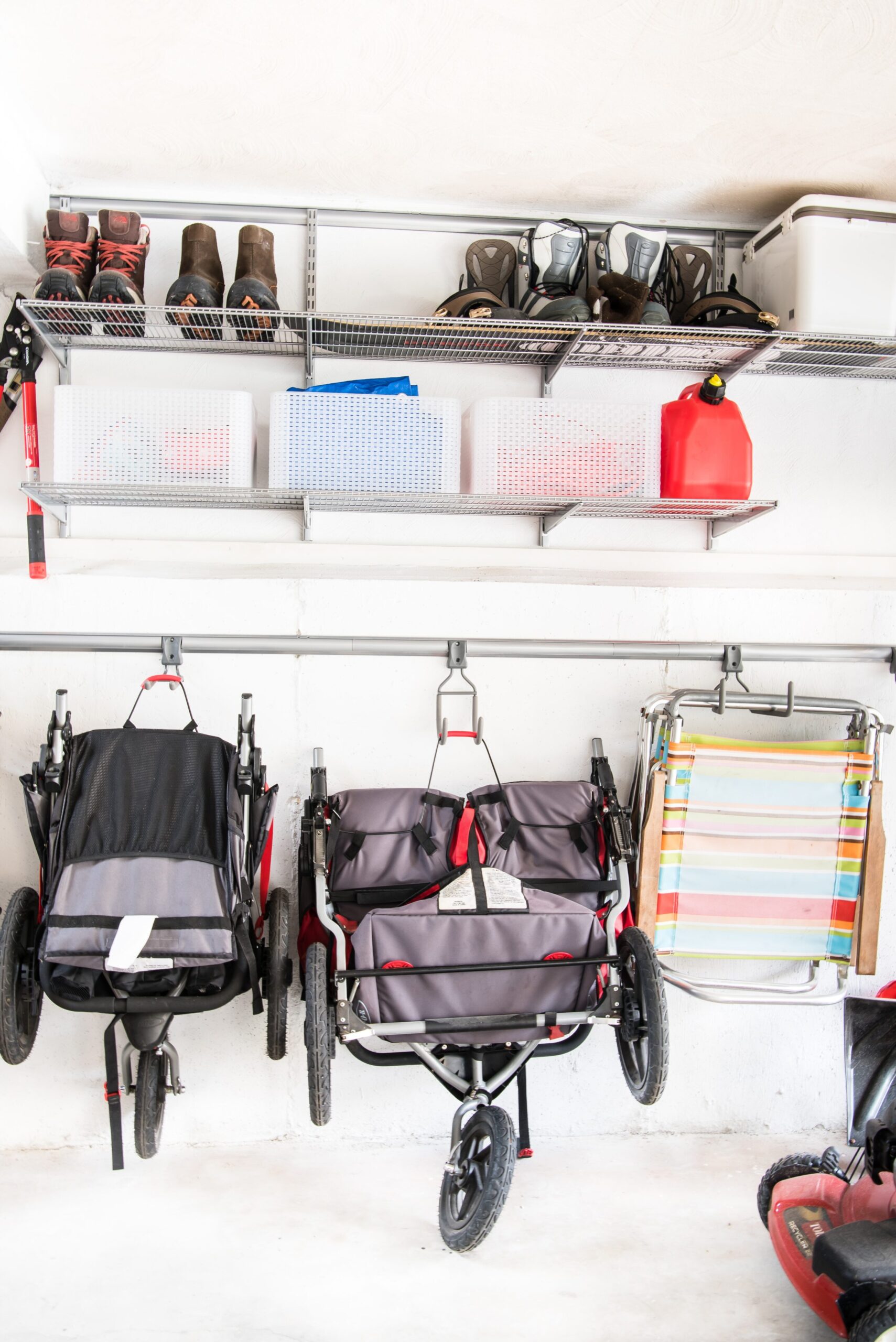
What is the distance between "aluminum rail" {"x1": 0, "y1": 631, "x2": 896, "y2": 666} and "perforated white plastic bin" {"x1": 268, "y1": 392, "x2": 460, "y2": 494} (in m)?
0.42

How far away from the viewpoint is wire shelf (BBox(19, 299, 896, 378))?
235 centimetres

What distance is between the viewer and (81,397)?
2314 mm

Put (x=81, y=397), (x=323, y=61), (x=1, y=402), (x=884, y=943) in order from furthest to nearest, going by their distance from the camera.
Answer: (x=884, y=943) < (x=1, y=402) < (x=81, y=397) < (x=323, y=61)

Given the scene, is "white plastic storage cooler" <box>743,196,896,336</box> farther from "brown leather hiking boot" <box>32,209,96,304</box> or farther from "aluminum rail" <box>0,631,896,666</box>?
"brown leather hiking boot" <box>32,209,96,304</box>

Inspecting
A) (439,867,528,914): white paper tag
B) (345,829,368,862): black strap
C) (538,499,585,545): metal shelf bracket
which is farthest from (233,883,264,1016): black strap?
(538,499,585,545): metal shelf bracket

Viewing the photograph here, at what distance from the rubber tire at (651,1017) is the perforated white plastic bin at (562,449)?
1167 millimetres

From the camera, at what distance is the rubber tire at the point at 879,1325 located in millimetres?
1691

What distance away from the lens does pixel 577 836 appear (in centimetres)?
247

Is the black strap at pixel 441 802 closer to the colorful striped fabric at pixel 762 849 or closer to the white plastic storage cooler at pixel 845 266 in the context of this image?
the colorful striped fabric at pixel 762 849

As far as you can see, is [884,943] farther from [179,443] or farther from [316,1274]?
[179,443]

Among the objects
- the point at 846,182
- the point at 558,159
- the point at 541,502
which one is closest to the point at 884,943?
the point at 541,502

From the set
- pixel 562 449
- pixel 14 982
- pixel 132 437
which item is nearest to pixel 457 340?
pixel 562 449

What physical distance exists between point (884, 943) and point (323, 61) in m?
2.91

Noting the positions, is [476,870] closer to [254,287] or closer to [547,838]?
[547,838]
